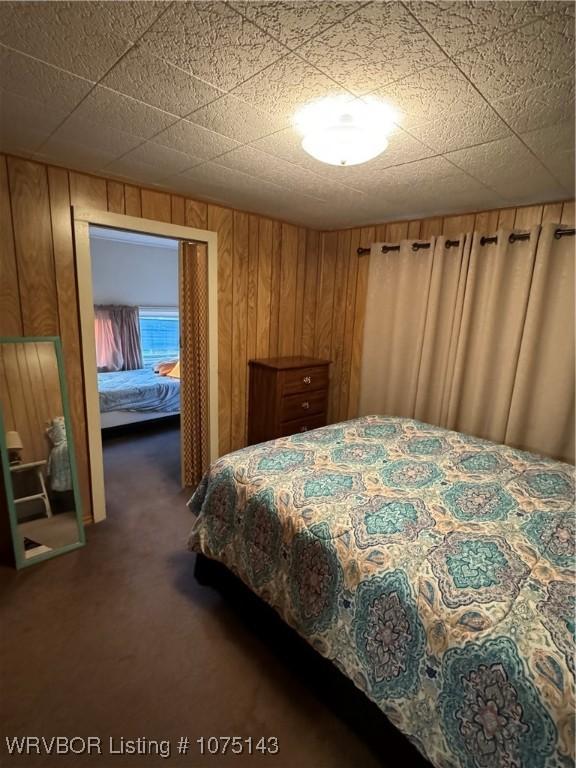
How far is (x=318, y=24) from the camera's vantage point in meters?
0.95

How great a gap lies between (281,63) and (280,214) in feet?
6.23

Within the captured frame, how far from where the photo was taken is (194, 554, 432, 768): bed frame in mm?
1225

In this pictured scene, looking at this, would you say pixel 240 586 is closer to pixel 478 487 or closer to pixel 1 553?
pixel 478 487

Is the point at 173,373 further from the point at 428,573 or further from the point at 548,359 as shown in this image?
the point at 428,573

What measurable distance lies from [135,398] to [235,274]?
2.16 m

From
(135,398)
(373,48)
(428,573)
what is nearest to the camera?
(373,48)

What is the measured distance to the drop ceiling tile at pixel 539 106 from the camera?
119cm

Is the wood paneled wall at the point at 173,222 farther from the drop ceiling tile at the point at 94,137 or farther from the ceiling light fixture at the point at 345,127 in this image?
the ceiling light fixture at the point at 345,127

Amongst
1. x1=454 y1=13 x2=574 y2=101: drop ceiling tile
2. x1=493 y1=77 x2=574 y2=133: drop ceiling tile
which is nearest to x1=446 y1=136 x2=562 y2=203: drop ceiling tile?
x1=493 y1=77 x2=574 y2=133: drop ceiling tile

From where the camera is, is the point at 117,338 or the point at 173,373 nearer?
the point at 173,373

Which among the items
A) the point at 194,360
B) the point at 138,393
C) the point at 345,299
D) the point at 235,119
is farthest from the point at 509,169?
the point at 138,393

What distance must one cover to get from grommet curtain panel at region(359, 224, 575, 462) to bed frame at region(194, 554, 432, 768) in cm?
192

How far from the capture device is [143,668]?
5.10 feet

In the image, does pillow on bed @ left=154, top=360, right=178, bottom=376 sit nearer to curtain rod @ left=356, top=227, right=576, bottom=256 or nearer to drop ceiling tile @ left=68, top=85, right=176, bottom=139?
A: curtain rod @ left=356, top=227, right=576, bottom=256
